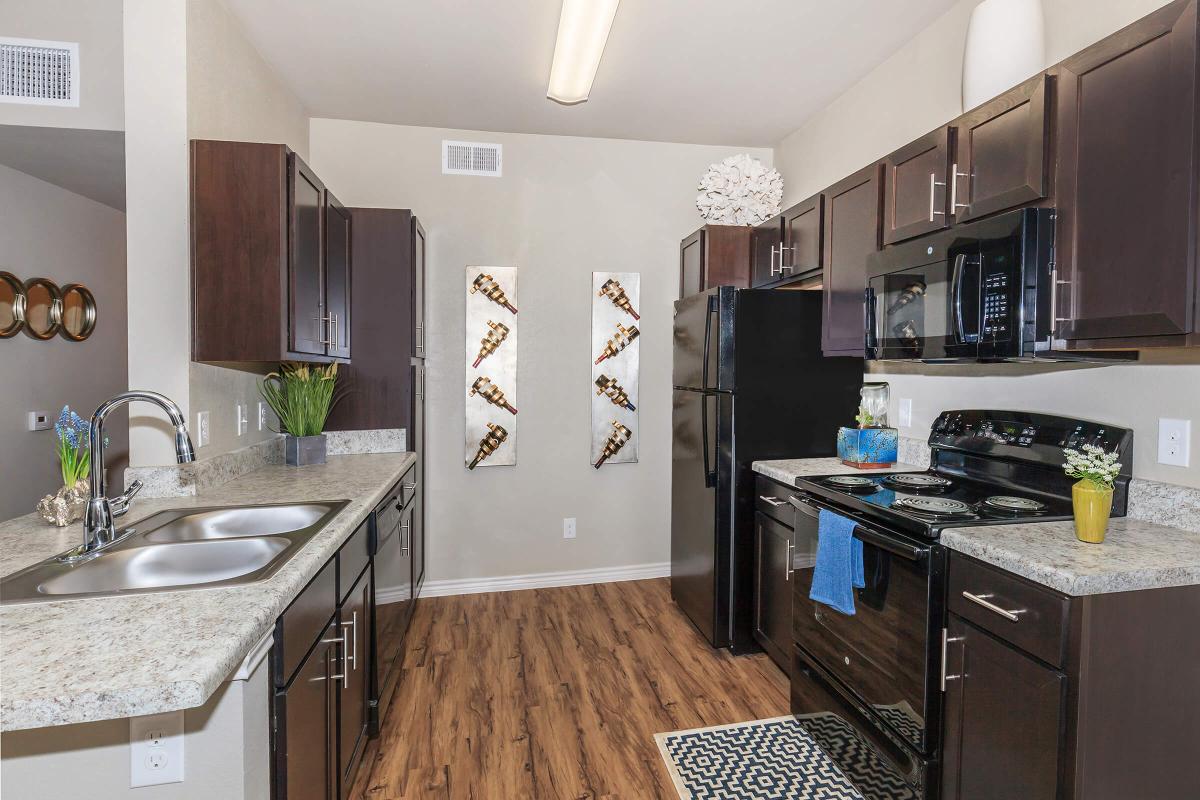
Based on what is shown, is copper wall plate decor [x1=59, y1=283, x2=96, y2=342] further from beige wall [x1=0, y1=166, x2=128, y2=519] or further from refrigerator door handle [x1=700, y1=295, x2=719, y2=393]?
refrigerator door handle [x1=700, y1=295, x2=719, y2=393]

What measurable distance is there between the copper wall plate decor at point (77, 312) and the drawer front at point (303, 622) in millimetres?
3112

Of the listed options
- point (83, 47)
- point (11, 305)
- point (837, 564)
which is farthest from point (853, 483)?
point (11, 305)

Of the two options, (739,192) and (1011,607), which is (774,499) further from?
(739,192)

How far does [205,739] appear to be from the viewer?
3.53ft

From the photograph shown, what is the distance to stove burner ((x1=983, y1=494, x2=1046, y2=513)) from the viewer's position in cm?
183

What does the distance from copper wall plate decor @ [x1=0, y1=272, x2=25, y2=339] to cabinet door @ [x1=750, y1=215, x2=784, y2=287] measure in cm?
383

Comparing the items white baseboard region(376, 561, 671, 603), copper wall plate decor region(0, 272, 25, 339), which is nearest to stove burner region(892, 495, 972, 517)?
white baseboard region(376, 561, 671, 603)

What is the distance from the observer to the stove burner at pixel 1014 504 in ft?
6.02

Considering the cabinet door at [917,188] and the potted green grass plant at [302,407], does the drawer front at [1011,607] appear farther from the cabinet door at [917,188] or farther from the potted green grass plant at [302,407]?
the potted green grass plant at [302,407]

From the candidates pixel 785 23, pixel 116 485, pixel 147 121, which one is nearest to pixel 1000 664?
pixel 785 23

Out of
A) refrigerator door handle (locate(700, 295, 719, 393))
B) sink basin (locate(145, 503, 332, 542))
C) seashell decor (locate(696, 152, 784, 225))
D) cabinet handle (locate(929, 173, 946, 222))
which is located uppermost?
seashell decor (locate(696, 152, 784, 225))

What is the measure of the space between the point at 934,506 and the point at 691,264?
6.98 feet

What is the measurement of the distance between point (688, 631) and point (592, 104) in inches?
113

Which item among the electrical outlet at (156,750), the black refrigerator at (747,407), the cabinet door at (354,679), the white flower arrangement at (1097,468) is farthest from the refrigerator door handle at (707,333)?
the electrical outlet at (156,750)
